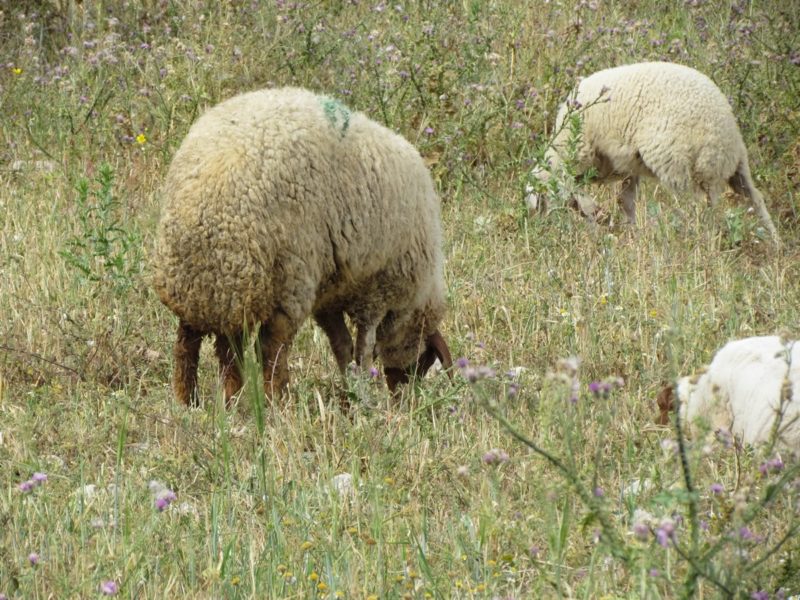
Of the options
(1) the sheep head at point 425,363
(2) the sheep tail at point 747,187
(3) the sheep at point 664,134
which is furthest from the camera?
(2) the sheep tail at point 747,187

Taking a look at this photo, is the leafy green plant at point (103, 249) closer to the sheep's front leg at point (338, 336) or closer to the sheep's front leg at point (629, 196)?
the sheep's front leg at point (338, 336)

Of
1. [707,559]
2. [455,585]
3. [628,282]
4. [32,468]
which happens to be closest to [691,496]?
[707,559]

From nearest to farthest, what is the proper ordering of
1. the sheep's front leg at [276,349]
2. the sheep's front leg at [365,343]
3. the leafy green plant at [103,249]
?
the sheep's front leg at [276,349]
the leafy green plant at [103,249]
the sheep's front leg at [365,343]

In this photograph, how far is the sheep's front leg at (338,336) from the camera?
5.56 m

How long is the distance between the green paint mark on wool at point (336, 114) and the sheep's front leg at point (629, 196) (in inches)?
136

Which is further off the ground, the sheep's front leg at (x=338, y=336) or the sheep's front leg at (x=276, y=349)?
the sheep's front leg at (x=276, y=349)

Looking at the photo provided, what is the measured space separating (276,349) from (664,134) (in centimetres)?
361

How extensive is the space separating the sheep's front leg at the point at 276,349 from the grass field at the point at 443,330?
0.35 feet

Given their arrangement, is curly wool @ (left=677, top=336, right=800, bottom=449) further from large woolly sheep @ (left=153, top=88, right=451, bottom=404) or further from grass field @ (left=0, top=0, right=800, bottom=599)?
large woolly sheep @ (left=153, top=88, right=451, bottom=404)

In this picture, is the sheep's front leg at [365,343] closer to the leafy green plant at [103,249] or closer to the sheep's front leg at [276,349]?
the sheep's front leg at [276,349]

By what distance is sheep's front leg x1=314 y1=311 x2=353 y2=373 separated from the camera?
5562mm

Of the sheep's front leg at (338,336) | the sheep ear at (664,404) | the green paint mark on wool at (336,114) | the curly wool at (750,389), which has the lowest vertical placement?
the sheep's front leg at (338,336)

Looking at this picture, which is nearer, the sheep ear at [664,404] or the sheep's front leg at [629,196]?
the sheep ear at [664,404]

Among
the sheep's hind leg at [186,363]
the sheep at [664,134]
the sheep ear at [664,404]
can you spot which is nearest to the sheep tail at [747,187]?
the sheep at [664,134]
